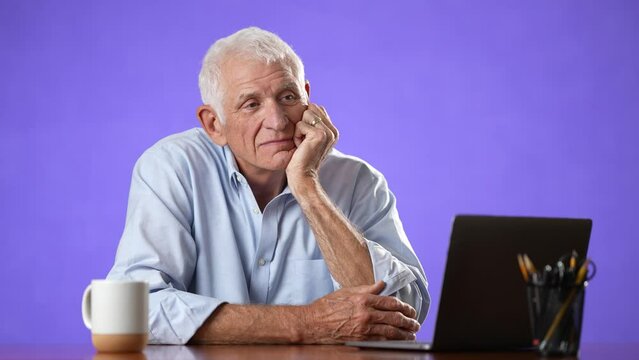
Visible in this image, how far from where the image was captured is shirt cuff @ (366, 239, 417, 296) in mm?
1992

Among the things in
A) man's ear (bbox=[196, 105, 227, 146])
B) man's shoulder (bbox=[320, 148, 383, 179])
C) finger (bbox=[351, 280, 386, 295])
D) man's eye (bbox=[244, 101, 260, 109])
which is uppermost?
man's eye (bbox=[244, 101, 260, 109])

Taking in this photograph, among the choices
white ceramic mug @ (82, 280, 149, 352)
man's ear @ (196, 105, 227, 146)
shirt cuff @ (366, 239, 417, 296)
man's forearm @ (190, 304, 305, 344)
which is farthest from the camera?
man's ear @ (196, 105, 227, 146)

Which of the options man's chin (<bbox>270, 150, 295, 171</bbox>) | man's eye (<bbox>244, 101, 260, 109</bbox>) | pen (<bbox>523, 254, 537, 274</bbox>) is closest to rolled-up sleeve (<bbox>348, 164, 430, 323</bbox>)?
man's chin (<bbox>270, 150, 295, 171</bbox>)

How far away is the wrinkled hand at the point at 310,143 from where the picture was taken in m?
2.19

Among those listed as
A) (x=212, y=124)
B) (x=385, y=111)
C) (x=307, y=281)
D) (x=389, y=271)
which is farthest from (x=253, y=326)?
(x=385, y=111)

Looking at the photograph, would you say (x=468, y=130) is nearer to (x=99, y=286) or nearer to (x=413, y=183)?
(x=413, y=183)

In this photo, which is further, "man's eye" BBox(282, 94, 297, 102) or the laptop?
"man's eye" BBox(282, 94, 297, 102)

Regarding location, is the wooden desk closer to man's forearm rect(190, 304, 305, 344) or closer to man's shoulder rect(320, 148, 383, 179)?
man's forearm rect(190, 304, 305, 344)

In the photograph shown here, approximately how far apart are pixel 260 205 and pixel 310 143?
0.23 metres

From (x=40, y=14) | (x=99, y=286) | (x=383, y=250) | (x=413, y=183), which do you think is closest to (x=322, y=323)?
(x=383, y=250)

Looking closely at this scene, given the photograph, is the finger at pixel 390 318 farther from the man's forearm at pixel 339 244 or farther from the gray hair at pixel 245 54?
the gray hair at pixel 245 54

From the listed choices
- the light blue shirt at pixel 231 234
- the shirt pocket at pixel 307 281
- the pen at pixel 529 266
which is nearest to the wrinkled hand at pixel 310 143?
the light blue shirt at pixel 231 234

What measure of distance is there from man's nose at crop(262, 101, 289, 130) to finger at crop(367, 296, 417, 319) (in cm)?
55

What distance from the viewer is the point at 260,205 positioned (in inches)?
91.4
